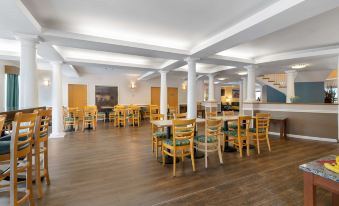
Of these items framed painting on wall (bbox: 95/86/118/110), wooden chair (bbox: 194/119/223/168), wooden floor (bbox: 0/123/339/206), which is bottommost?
wooden floor (bbox: 0/123/339/206)

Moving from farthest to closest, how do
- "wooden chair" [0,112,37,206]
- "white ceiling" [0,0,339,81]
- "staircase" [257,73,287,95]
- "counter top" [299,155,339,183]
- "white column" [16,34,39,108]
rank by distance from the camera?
"staircase" [257,73,287,95]
"white column" [16,34,39,108]
"white ceiling" [0,0,339,81]
"wooden chair" [0,112,37,206]
"counter top" [299,155,339,183]

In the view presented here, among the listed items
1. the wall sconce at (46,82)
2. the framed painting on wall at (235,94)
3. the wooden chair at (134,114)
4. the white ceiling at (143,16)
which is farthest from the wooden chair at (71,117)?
the framed painting on wall at (235,94)

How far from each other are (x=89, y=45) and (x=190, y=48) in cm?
271

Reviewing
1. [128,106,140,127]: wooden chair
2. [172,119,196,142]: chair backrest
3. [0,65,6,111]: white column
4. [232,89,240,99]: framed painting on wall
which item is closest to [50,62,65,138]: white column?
[0,65,6,111]: white column

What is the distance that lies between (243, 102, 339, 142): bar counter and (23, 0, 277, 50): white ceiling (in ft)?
13.2

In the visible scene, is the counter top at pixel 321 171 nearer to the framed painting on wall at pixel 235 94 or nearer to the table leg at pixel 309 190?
the table leg at pixel 309 190

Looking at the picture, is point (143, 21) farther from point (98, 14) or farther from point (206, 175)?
point (206, 175)

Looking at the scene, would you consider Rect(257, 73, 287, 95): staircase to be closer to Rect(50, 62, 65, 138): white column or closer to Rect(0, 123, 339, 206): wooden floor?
Rect(0, 123, 339, 206): wooden floor

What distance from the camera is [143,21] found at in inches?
132

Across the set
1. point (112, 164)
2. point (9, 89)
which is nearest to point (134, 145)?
point (112, 164)

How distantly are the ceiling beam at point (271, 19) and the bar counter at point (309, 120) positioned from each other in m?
3.54

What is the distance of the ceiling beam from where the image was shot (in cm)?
238

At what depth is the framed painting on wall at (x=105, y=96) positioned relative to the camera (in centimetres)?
993

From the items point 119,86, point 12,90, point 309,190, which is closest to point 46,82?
point 12,90
